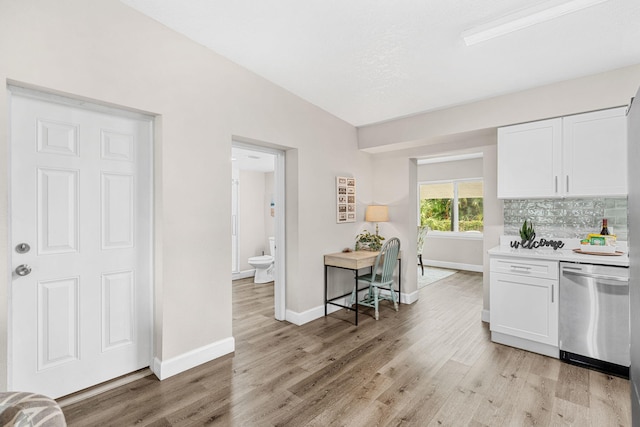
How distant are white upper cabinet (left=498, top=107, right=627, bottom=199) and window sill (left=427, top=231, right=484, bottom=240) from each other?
3591mm

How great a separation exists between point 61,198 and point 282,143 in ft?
6.57

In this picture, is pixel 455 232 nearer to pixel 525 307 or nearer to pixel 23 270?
pixel 525 307

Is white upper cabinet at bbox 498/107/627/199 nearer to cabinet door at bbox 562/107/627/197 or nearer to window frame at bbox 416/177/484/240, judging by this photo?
cabinet door at bbox 562/107/627/197

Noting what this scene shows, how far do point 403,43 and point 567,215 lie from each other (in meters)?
2.53

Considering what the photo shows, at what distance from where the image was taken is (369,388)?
2340mm

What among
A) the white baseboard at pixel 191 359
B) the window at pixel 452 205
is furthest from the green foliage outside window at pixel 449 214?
the white baseboard at pixel 191 359

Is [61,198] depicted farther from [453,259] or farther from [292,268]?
[453,259]

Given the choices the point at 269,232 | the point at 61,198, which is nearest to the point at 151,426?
the point at 61,198

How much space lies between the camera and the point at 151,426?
193cm

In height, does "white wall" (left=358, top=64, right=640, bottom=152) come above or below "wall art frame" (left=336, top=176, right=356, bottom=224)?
above

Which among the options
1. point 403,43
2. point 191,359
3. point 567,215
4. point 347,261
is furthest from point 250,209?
point 567,215

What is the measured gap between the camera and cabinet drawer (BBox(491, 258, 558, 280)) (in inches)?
110

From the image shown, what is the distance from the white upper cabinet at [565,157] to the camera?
2.74 meters

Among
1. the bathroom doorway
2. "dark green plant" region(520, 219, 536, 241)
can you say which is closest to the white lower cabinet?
"dark green plant" region(520, 219, 536, 241)
